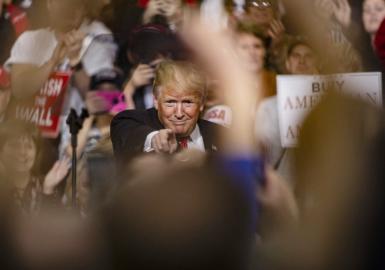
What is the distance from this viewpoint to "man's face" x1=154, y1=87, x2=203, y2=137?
4.55ft

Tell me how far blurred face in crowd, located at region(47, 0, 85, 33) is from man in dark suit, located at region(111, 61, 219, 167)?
54 cm

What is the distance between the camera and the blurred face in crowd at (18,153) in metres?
0.74

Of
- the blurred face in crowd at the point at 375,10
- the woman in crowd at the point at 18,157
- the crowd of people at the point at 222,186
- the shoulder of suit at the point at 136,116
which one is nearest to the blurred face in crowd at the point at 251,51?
the crowd of people at the point at 222,186

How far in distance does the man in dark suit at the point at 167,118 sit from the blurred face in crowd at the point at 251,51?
196 millimetres

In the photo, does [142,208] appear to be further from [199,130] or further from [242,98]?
[199,130]

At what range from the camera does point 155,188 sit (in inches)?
26.3

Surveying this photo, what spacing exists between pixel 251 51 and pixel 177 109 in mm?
434

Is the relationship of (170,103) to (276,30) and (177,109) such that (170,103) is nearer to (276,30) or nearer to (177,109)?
(177,109)

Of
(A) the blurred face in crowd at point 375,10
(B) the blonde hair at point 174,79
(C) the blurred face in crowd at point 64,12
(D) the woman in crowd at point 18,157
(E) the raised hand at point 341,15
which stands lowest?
(D) the woman in crowd at point 18,157

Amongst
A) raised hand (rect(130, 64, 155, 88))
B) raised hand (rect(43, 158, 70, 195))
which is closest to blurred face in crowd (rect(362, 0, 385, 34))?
raised hand (rect(130, 64, 155, 88))

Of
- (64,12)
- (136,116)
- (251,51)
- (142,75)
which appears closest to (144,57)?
(142,75)

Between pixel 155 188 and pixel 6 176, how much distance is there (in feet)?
0.45

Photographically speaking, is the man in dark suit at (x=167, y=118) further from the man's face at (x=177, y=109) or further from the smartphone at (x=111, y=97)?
the smartphone at (x=111, y=97)

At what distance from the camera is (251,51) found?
99cm
